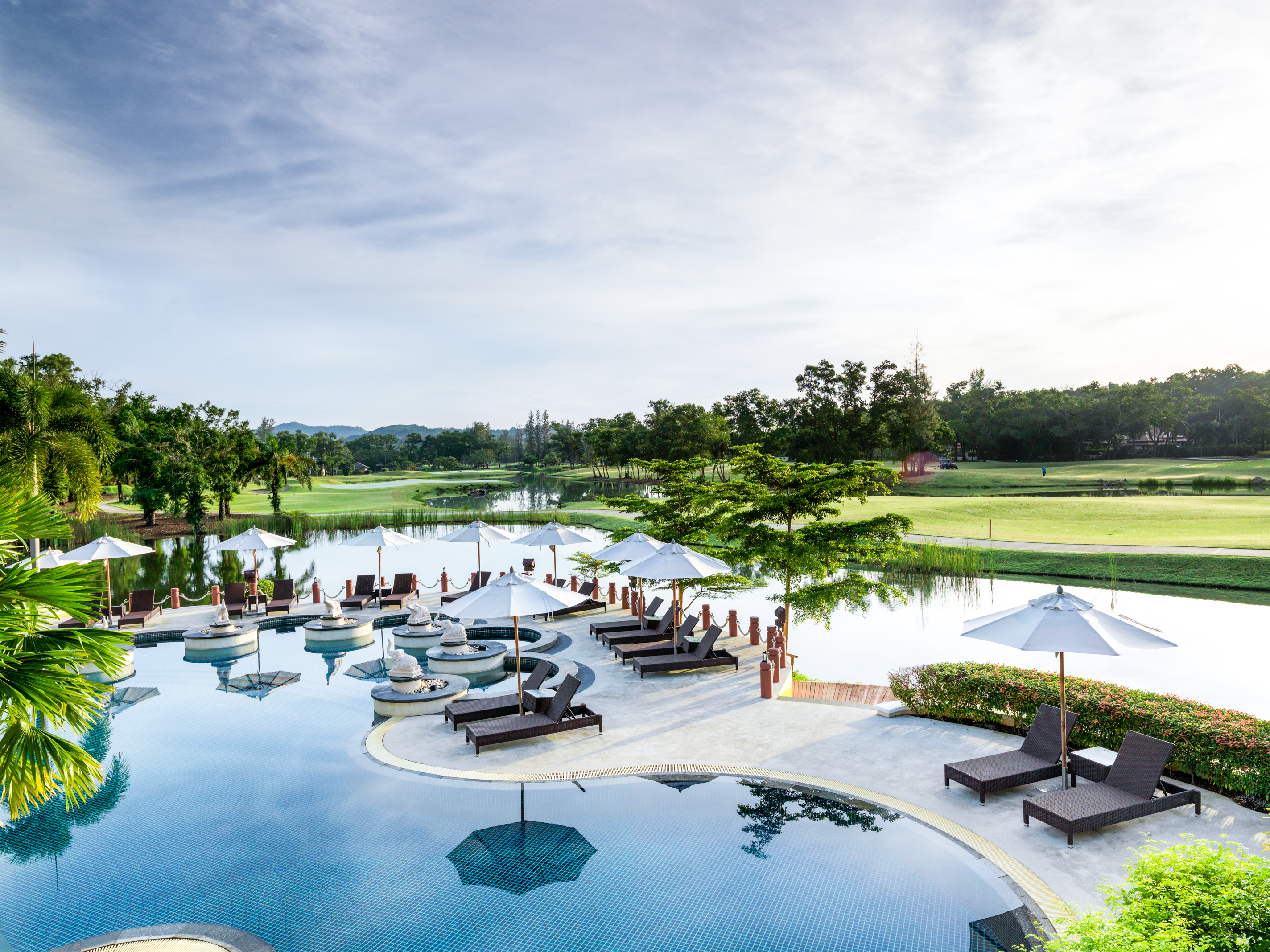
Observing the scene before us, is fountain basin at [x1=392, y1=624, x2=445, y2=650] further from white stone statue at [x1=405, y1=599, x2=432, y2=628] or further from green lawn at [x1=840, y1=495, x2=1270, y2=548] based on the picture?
green lawn at [x1=840, y1=495, x2=1270, y2=548]

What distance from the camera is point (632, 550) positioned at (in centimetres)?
1630

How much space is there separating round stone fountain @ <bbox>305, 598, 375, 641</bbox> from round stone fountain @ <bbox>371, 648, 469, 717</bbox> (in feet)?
17.8

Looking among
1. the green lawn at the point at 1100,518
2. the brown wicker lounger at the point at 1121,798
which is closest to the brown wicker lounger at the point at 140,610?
the brown wicker lounger at the point at 1121,798

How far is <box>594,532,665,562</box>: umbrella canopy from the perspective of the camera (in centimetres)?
1598

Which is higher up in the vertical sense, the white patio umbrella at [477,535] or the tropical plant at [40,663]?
the tropical plant at [40,663]

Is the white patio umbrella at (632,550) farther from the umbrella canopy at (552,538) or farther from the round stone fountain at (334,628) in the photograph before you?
the round stone fountain at (334,628)

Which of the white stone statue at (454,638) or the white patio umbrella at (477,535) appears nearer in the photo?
the white stone statue at (454,638)

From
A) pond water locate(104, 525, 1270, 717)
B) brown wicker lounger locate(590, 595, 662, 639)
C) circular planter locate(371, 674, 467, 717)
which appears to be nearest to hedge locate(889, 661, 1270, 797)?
pond water locate(104, 525, 1270, 717)

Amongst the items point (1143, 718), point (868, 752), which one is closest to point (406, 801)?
point (868, 752)

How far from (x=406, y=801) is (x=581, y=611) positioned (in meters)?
12.1

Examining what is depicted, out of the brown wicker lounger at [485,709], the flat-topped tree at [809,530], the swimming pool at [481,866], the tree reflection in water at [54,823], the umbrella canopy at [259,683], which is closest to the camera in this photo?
the swimming pool at [481,866]

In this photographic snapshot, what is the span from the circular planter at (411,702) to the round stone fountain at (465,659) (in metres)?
2.18

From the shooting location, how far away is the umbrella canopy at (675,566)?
46.1 ft

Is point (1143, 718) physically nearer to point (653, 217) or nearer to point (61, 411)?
point (653, 217)
